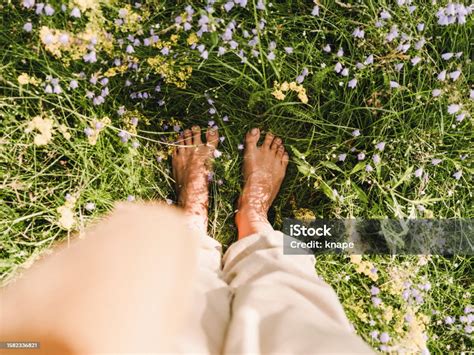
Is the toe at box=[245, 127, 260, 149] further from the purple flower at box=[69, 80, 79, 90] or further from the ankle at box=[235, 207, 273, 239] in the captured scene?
the purple flower at box=[69, 80, 79, 90]

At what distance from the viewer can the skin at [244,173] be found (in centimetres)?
203

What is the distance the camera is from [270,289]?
1.44 metres

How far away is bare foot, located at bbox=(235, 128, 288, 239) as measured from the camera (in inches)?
80.6

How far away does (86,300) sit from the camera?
3.36ft

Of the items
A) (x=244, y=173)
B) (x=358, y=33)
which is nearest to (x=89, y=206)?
(x=244, y=173)

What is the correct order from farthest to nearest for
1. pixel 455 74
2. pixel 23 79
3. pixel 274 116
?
pixel 274 116, pixel 455 74, pixel 23 79

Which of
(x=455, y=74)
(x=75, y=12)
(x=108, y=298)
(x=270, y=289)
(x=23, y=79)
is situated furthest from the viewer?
(x=455, y=74)

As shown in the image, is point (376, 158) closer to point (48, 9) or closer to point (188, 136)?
point (188, 136)

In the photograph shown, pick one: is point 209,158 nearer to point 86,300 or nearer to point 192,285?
point 192,285

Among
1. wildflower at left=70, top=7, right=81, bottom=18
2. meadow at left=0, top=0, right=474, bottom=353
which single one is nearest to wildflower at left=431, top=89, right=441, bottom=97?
meadow at left=0, top=0, right=474, bottom=353

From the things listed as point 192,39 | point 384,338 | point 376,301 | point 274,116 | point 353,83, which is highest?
point 192,39

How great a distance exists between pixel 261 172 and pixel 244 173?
9 centimetres

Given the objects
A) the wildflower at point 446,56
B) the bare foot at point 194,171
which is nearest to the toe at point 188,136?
the bare foot at point 194,171

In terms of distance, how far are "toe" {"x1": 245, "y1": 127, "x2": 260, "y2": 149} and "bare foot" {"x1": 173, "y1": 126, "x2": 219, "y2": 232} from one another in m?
0.14
